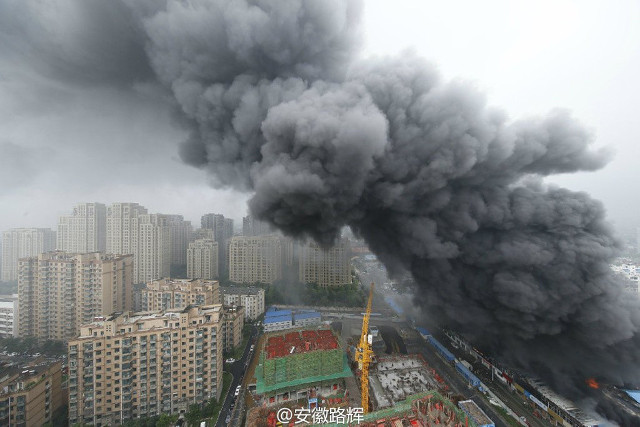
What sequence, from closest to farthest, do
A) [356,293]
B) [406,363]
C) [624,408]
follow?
[624,408]
[406,363]
[356,293]

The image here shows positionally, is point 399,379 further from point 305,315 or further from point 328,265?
point 328,265

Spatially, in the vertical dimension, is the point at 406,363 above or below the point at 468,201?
below

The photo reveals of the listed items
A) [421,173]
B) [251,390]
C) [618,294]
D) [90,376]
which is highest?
[421,173]

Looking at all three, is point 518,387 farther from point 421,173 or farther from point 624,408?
point 421,173

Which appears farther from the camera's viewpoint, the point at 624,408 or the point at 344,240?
the point at 344,240

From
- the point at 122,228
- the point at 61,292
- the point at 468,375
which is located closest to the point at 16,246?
the point at 122,228

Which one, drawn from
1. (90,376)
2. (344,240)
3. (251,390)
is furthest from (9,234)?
(344,240)
